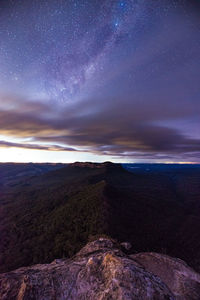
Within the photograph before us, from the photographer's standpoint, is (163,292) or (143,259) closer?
(163,292)

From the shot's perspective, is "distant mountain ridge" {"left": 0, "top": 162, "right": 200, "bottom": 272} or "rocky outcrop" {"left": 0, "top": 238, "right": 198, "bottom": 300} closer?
"rocky outcrop" {"left": 0, "top": 238, "right": 198, "bottom": 300}

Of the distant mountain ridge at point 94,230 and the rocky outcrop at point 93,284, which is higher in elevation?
the rocky outcrop at point 93,284

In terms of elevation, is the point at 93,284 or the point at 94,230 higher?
the point at 93,284

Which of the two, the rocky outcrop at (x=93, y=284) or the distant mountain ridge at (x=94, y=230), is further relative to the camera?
the distant mountain ridge at (x=94, y=230)

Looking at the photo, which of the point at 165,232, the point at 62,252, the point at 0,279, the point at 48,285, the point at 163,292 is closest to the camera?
the point at 163,292

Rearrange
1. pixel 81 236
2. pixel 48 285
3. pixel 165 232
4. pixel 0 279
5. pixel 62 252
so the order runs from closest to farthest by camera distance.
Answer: pixel 48 285
pixel 0 279
pixel 62 252
pixel 81 236
pixel 165 232

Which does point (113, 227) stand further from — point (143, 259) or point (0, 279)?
point (0, 279)

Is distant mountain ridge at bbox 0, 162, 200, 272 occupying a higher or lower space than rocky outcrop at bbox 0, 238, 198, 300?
lower

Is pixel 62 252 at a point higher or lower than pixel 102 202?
lower

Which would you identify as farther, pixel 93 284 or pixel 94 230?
pixel 94 230

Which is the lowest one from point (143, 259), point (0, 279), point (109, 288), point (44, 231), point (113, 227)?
point (44, 231)

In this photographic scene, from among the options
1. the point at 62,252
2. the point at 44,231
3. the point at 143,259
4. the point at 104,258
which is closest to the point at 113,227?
the point at 62,252
